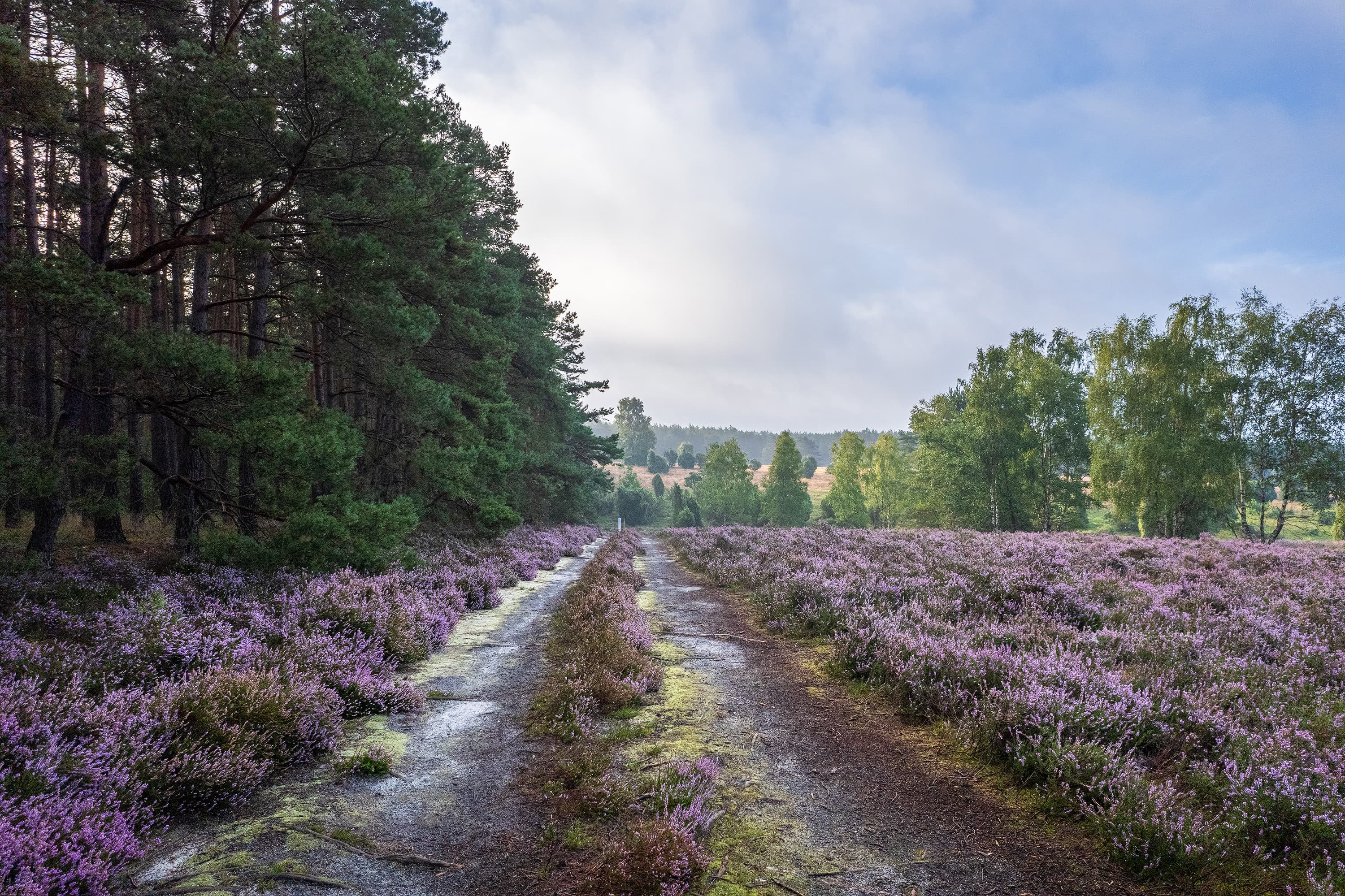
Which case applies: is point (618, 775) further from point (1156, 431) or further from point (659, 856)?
point (1156, 431)

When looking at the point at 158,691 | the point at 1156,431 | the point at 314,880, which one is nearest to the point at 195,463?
the point at 158,691

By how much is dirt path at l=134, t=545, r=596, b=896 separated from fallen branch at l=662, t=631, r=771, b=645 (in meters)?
3.86

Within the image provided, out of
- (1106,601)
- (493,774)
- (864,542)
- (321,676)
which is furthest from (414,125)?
(864,542)

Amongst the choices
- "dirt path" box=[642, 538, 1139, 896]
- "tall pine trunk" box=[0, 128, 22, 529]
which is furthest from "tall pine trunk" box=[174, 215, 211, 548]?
"dirt path" box=[642, 538, 1139, 896]

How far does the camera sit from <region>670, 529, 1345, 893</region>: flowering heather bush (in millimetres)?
3283

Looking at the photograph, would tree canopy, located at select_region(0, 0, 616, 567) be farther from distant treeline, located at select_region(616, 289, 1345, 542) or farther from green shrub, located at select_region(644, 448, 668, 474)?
green shrub, located at select_region(644, 448, 668, 474)

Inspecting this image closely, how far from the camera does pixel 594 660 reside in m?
7.08

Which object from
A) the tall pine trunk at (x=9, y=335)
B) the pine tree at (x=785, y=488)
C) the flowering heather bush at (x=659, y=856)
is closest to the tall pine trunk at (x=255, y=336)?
the tall pine trunk at (x=9, y=335)

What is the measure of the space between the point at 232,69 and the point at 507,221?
1915 cm

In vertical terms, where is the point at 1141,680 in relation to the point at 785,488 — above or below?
below

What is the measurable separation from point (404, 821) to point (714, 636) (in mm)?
6366

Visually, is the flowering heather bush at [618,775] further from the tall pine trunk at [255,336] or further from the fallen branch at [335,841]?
the tall pine trunk at [255,336]

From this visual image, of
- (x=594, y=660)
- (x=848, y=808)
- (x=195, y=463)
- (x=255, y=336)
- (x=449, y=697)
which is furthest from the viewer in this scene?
(x=255, y=336)

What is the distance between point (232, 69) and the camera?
8.23 meters
